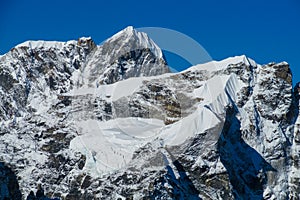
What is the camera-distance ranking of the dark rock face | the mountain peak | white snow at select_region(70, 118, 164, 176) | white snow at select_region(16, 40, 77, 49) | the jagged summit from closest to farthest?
white snow at select_region(70, 118, 164, 176) < the dark rock face < the jagged summit < the mountain peak < white snow at select_region(16, 40, 77, 49)

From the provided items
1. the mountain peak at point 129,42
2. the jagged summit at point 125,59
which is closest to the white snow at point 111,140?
the jagged summit at point 125,59

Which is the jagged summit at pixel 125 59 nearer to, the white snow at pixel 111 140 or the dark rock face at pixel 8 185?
the white snow at pixel 111 140

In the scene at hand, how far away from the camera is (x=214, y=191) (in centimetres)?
13362

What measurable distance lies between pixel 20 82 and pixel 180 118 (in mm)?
31988

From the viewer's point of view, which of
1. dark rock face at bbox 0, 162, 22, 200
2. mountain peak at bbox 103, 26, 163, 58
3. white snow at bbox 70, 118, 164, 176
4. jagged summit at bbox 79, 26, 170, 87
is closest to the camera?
white snow at bbox 70, 118, 164, 176

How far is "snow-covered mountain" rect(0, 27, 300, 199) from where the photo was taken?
5251 inches

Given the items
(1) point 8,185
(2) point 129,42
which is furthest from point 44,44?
(1) point 8,185

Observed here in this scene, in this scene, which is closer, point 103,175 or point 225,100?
point 103,175

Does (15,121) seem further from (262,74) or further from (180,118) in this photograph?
(262,74)

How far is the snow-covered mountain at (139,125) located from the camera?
13338cm

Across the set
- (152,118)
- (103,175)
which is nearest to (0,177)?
(103,175)

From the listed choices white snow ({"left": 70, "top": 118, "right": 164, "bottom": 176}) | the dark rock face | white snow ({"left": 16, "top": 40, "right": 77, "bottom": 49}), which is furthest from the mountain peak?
the dark rock face

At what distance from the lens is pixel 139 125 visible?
14300 centimetres

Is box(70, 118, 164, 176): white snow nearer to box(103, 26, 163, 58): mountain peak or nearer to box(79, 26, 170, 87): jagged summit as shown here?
box(79, 26, 170, 87): jagged summit
